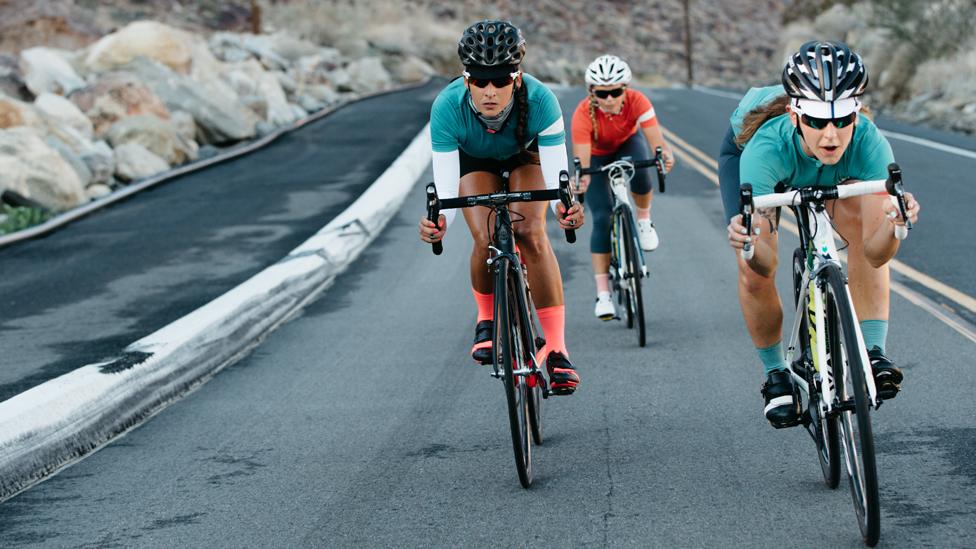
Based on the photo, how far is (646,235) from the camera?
985cm

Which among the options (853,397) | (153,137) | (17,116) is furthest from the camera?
(153,137)

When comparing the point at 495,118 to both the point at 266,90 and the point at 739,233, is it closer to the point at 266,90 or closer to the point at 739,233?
the point at 739,233

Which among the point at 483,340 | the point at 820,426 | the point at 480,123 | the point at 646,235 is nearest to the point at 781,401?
the point at 820,426

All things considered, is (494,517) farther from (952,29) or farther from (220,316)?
(952,29)

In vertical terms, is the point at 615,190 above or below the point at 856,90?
below

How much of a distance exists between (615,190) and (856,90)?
183 inches

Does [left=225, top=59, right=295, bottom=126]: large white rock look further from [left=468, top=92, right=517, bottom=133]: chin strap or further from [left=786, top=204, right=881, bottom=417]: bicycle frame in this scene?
[left=786, top=204, right=881, bottom=417]: bicycle frame

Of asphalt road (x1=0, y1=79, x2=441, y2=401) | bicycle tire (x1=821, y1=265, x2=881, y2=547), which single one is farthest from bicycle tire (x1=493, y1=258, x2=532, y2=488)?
asphalt road (x1=0, y1=79, x2=441, y2=401)

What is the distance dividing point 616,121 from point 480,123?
3464 millimetres

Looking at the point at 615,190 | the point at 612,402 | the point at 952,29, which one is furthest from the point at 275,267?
the point at 952,29

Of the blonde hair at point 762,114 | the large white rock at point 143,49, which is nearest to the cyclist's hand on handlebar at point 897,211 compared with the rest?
the blonde hair at point 762,114

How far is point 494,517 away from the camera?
5.16 meters

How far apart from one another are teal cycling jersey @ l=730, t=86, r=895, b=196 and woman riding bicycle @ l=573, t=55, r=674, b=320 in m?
3.78

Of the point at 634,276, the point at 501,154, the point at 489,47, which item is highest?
the point at 489,47
